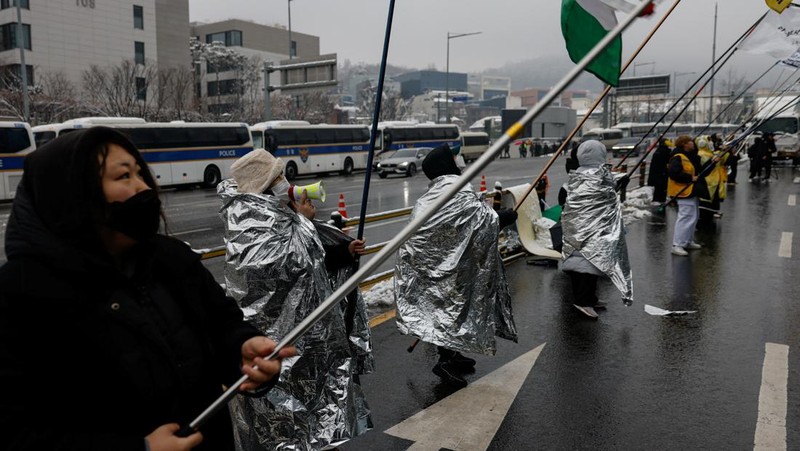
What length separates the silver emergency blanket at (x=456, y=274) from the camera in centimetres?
484

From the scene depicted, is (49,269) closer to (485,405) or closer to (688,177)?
(485,405)

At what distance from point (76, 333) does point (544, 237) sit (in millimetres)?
9003

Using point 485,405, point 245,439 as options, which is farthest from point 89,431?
point 485,405

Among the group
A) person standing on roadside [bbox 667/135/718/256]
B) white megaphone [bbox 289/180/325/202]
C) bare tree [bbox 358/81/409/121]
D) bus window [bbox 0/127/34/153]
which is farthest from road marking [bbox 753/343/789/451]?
bare tree [bbox 358/81/409/121]

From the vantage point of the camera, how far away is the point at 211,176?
28688 mm

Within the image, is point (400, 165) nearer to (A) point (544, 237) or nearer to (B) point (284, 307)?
(A) point (544, 237)

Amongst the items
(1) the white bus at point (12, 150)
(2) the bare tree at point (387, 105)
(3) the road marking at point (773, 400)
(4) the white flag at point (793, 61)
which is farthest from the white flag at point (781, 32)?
(2) the bare tree at point (387, 105)

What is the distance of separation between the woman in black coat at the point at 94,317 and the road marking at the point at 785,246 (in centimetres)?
1015

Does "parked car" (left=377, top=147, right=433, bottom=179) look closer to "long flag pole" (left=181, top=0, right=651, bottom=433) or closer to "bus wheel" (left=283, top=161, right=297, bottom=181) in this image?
"bus wheel" (left=283, top=161, right=297, bottom=181)

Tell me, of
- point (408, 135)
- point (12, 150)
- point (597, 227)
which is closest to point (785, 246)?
point (597, 227)

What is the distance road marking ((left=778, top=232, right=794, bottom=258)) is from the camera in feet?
32.7

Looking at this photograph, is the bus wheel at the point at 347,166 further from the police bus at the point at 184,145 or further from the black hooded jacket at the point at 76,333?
the black hooded jacket at the point at 76,333

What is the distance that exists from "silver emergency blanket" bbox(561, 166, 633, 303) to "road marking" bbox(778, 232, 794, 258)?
187 inches

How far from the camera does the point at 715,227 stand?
12531 millimetres
